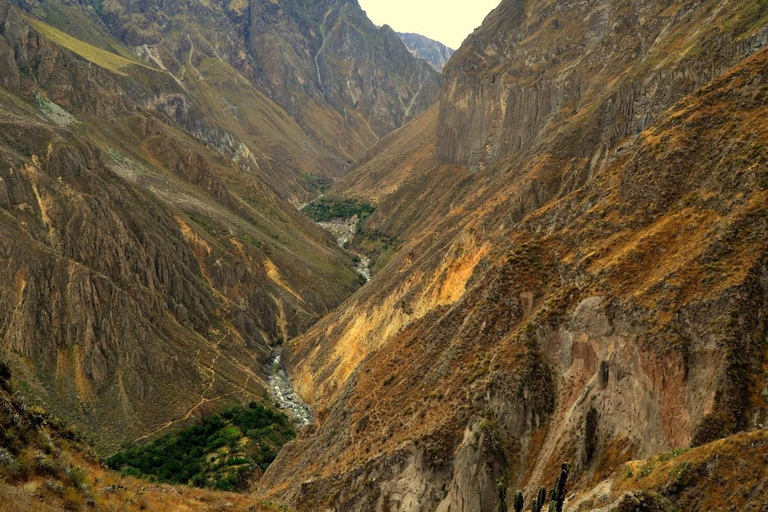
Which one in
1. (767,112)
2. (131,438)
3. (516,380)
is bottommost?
(516,380)

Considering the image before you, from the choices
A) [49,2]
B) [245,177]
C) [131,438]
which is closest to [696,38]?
[131,438]

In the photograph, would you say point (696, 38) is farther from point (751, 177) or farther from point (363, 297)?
point (363, 297)

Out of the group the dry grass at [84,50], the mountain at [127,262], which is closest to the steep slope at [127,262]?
the mountain at [127,262]

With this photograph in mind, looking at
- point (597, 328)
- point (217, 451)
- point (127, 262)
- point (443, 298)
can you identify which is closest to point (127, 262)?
point (127, 262)

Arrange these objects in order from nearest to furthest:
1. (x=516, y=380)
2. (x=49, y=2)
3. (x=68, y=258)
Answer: (x=516, y=380) < (x=68, y=258) < (x=49, y=2)

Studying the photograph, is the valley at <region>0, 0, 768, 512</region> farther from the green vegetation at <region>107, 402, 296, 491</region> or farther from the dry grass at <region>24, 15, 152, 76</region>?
the dry grass at <region>24, 15, 152, 76</region>

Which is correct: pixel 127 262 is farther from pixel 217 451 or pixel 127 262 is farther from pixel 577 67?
pixel 577 67

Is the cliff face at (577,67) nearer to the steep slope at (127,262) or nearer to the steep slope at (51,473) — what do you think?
the steep slope at (127,262)

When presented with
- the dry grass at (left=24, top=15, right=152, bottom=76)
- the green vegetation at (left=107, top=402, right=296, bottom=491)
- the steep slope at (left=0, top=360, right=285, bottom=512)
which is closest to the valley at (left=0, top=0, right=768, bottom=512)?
the steep slope at (left=0, top=360, right=285, bottom=512)
